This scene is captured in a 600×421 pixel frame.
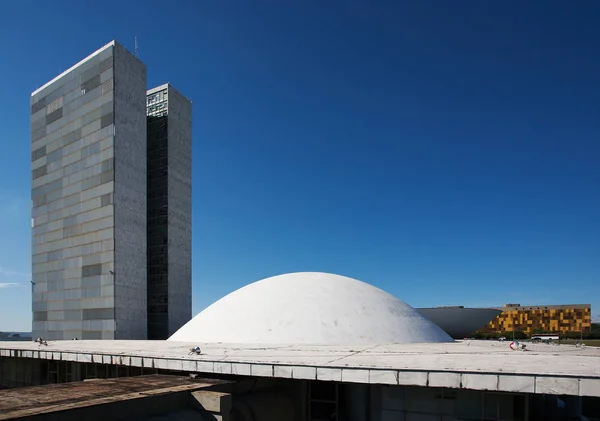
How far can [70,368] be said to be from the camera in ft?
68.3

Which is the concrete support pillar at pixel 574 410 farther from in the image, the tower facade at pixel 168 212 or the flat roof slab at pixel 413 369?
the tower facade at pixel 168 212

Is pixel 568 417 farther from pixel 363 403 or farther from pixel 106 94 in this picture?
pixel 106 94

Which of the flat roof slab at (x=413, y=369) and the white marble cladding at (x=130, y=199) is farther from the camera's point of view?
the white marble cladding at (x=130, y=199)

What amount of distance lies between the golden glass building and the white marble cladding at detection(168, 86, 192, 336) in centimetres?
4448

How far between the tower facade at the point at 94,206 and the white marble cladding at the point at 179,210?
3.91 metres

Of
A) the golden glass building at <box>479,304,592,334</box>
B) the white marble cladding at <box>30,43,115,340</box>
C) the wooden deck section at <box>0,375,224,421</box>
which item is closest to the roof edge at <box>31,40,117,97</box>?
the white marble cladding at <box>30,43,115,340</box>

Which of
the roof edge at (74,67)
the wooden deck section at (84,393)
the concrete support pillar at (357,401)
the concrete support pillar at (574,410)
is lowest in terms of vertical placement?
the concrete support pillar at (574,410)

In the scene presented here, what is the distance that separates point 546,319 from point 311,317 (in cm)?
5994

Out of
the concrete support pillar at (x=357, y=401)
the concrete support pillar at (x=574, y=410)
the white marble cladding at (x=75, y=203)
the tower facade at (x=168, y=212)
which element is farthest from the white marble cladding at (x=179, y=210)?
the concrete support pillar at (x=574, y=410)

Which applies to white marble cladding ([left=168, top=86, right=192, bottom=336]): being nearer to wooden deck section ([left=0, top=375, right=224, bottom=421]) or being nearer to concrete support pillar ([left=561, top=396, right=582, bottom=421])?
wooden deck section ([left=0, top=375, right=224, bottom=421])

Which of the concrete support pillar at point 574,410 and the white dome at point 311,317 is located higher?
the white dome at point 311,317

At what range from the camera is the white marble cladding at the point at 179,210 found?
46750 mm

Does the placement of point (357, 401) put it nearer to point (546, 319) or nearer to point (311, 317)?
point (311, 317)

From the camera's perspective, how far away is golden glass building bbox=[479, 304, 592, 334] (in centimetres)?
6614
